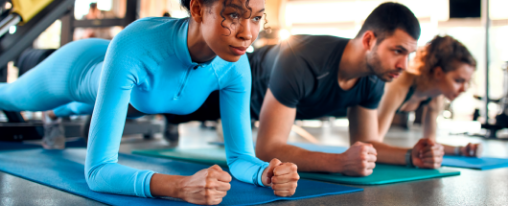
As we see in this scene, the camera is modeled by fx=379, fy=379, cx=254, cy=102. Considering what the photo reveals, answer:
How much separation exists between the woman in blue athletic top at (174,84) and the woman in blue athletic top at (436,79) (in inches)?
45.8

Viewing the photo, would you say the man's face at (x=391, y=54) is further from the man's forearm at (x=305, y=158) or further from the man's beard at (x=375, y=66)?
the man's forearm at (x=305, y=158)

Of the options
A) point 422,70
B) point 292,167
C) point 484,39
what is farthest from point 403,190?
point 484,39

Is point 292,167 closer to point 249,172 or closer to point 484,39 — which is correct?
point 249,172

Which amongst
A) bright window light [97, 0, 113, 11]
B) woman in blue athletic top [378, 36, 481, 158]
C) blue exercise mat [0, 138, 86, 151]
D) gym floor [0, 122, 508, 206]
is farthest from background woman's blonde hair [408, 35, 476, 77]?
bright window light [97, 0, 113, 11]

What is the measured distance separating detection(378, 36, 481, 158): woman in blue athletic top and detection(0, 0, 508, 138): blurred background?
149 centimetres

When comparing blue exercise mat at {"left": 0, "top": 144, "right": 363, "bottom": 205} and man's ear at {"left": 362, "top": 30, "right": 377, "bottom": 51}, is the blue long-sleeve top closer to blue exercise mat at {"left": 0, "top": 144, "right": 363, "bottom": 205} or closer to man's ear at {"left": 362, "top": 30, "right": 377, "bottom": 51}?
blue exercise mat at {"left": 0, "top": 144, "right": 363, "bottom": 205}

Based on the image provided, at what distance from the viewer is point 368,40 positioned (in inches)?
61.3

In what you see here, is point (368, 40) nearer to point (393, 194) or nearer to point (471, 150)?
point (393, 194)

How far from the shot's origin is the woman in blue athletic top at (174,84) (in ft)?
2.98

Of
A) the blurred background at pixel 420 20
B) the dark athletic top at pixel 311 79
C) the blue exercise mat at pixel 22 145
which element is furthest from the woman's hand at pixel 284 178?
the blurred background at pixel 420 20

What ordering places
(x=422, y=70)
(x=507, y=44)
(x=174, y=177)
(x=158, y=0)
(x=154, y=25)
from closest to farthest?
(x=174, y=177)
(x=154, y=25)
(x=422, y=70)
(x=507, y=44)
(x=158, y=0)

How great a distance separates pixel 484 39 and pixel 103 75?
17.7ft

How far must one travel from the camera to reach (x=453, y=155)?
2166 millimetres

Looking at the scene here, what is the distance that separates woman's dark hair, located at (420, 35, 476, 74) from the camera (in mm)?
2074
